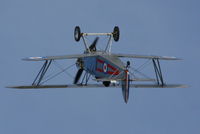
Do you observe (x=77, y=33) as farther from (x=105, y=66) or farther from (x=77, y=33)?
(x=105, y=66)

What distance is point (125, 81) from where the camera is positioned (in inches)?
1768

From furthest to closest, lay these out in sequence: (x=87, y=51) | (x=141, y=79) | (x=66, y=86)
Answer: (x=87, y=51)
(x=66, y=86)
(x=141, y=79)

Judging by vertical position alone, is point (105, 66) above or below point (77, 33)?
below

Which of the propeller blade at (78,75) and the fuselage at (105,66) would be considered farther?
the propeller blade at (78,75)

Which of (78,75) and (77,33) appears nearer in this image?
(78,75)

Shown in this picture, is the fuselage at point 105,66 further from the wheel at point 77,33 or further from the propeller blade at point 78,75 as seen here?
the wheel at point 77,33

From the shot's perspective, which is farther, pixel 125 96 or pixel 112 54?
pixel 112 54

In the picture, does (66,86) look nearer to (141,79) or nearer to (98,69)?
(98,69)

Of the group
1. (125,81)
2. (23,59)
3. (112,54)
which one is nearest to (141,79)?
(125,81)

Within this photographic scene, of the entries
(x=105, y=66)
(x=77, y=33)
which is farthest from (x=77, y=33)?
(x=105, y=66)

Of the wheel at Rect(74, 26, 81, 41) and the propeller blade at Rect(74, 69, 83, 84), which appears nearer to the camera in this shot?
the propeller blade at Rect(74, 69, 83, 84)

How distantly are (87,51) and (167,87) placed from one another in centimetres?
724

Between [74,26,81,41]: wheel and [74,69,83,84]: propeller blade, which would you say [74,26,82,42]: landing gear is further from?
[74,69,83,84]: propeller blade

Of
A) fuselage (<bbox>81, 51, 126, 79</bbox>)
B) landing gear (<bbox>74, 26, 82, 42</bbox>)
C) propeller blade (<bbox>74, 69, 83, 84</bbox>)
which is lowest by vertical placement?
propeller blade (<bbox>74, 69, 83, 84</bbox>)
